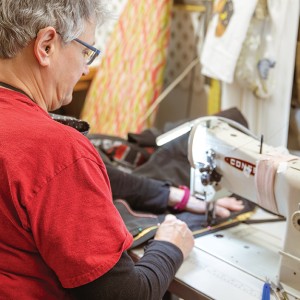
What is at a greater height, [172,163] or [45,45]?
[45,45]

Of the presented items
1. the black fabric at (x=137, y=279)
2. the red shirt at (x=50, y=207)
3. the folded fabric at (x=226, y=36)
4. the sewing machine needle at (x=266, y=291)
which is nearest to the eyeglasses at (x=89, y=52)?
the red shirt at (x=50, y=207)

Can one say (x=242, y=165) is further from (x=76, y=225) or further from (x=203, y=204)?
(x=76, y=225)

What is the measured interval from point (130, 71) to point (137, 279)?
1.61m

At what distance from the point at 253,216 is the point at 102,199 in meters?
0.76

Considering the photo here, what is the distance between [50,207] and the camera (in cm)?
75

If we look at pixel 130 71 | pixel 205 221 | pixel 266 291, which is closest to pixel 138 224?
pixel 205 221

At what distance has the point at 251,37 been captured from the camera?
6.20ft

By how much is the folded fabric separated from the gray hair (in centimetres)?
114

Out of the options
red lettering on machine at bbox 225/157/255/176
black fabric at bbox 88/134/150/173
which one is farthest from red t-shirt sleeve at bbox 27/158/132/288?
black fabric at bbox 88/134/150/173

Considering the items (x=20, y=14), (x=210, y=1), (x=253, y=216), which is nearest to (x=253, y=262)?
(x=253, y=216)

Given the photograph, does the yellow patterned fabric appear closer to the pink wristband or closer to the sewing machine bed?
the pink wristband

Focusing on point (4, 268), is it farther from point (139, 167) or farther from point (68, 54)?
point (139, 167)

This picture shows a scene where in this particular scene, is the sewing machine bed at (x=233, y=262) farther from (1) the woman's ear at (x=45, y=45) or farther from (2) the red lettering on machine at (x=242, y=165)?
(1) the woman's ear at (x=45, y=45)

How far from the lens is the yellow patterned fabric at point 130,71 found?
7.61 feet
